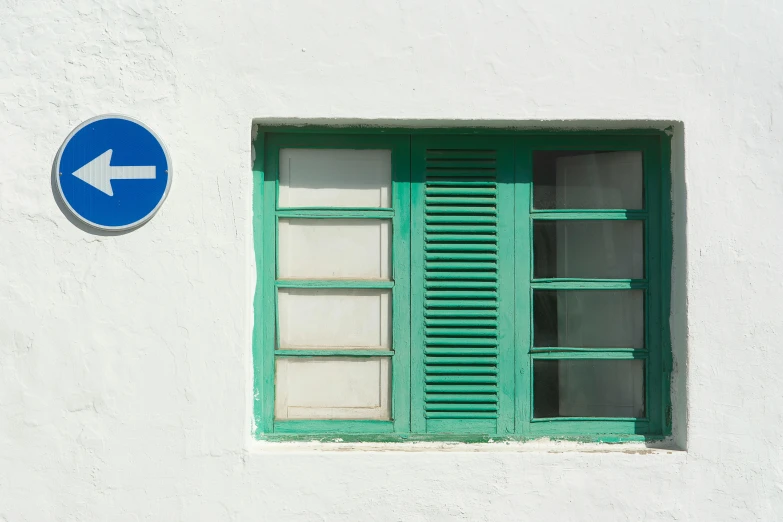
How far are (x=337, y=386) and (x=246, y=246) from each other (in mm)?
769

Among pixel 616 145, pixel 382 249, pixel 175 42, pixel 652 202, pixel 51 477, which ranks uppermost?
pixel 175 42

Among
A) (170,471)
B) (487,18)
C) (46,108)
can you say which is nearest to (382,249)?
(487,18)

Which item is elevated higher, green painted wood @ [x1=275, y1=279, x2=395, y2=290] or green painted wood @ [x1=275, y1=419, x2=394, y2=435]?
green painted wood @ [x1=275, y1=279, x2=395, y2=290]

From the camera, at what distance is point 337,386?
3.46 meters

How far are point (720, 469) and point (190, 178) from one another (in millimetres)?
2637

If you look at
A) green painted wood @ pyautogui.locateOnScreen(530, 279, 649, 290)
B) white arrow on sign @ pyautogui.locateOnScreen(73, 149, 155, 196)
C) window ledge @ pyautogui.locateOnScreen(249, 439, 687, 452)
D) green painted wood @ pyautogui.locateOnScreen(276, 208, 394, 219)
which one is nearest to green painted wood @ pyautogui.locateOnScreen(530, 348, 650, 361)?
green painted wood @ pyautogui.locateOnScreen(530, 279, 649, 290)

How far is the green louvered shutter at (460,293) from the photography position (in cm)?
342

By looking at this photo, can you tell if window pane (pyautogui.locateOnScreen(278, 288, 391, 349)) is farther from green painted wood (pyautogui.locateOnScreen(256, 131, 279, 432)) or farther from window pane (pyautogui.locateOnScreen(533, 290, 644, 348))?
window pane (pyautogui.locateOnScreen(533, 290, 644, 348))

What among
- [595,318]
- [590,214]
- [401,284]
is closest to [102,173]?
[401,284]

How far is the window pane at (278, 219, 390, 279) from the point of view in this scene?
3.46 meters

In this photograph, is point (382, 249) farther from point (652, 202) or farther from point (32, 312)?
point (32, 312)

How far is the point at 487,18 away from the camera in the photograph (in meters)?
3.27

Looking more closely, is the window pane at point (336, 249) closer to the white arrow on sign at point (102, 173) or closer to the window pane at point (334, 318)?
the window pane at point (334, 318)

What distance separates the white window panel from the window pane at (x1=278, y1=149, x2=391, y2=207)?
0.82 metres
